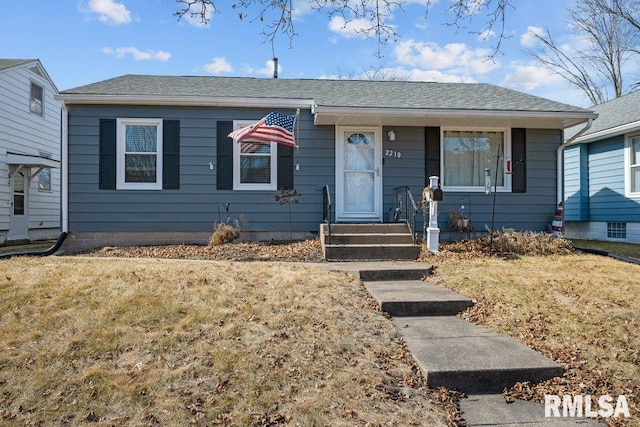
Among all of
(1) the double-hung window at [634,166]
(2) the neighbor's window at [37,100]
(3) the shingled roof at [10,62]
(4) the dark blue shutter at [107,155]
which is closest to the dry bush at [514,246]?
(1) the double-hung window at [634,166]

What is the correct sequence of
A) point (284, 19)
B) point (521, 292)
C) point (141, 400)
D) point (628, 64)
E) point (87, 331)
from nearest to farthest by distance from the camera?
1. point (141, 400)
2. point (87, 331)
3. point (284, 19)
4. point (521, 292)
5. point (628, 64)

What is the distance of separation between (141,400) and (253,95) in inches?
284

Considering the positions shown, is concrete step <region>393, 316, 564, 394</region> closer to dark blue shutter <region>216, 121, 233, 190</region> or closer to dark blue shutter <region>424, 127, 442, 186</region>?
dark blue shutter <region>424, 127, 442, 186</region>

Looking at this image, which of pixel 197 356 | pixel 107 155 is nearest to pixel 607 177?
pixel 197 356

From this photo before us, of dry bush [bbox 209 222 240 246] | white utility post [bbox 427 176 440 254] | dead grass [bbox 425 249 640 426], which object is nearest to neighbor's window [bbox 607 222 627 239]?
dead grass [bbox 425 249 640 426]

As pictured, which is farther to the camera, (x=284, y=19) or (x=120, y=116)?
(x=120, y=116)

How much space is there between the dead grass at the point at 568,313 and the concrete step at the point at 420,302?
6.5 inches

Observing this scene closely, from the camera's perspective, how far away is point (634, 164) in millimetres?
10258

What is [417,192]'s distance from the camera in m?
9.04

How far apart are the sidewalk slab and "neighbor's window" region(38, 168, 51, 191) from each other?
574 inches

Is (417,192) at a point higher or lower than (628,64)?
lower

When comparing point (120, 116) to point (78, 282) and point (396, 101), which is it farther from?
point (396, 101)

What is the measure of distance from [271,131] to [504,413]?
623 centimetres

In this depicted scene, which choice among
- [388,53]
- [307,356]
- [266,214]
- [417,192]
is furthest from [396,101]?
[307,356]
